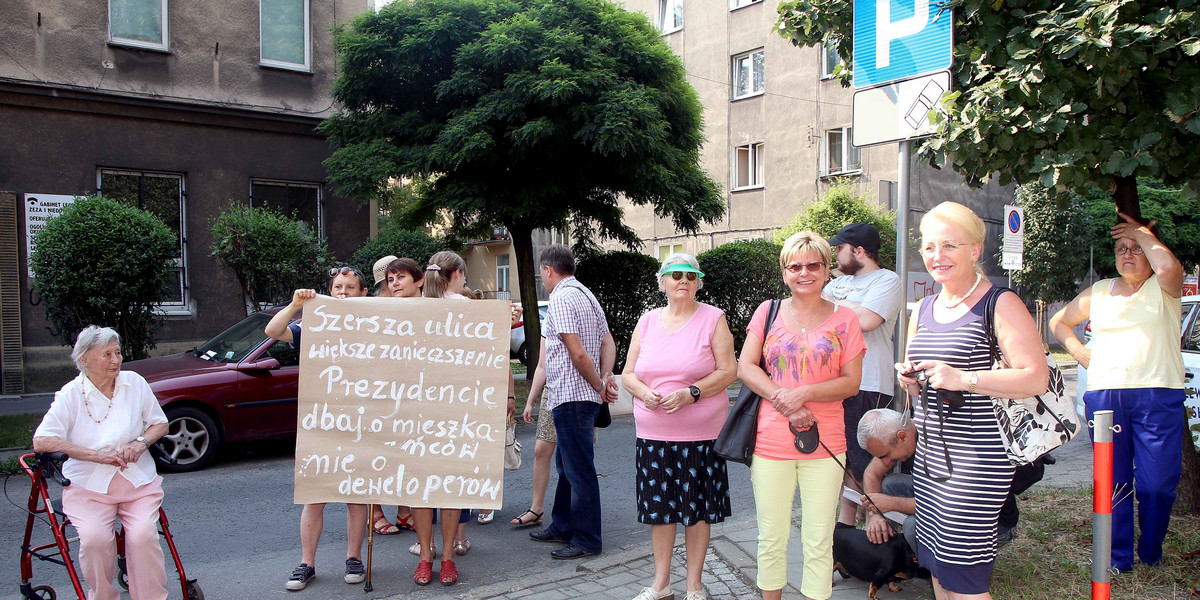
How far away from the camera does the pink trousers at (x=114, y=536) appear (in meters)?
4.09

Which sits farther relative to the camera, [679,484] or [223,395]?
[223,395]

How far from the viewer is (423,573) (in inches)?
192

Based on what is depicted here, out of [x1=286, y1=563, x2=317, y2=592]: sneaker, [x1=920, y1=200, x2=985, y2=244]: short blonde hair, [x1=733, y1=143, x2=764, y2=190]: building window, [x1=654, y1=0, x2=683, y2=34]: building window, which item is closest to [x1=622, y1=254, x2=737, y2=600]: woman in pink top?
[x1=920, y1=200, x2=985, y2=244]: short blonde hair

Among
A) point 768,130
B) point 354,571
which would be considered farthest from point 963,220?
point 768,130

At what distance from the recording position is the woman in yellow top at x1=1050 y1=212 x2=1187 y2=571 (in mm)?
4398

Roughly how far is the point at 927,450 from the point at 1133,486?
2223 millimetres

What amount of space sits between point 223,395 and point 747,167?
69.3ft

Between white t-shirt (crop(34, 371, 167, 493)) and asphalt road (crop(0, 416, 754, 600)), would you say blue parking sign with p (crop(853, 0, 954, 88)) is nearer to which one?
asphalt road (crop(0, 416, 754, 600))

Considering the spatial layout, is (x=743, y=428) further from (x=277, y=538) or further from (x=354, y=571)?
(x=277, y=538)

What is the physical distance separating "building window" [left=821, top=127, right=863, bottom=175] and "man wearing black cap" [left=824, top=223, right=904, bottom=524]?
19.8 m

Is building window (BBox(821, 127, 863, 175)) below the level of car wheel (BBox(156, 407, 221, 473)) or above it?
above

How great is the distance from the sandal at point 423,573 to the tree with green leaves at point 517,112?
685cm

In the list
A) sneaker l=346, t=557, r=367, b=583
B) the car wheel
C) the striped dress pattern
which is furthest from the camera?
the car wheel

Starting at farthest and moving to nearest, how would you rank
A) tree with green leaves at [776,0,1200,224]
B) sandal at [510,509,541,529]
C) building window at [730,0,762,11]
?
1. building window at [730,0,762,11]
2. sandal at [510,509,541,529]
3. tree with green leaves at [776,0,1200,224]
